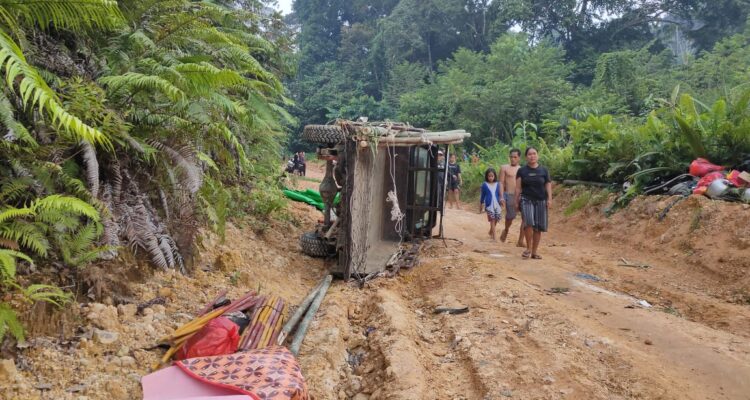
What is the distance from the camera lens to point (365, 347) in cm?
414

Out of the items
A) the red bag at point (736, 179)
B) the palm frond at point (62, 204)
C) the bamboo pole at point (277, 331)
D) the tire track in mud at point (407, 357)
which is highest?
the red bag at point (736, 179)

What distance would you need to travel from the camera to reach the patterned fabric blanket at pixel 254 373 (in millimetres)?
2721

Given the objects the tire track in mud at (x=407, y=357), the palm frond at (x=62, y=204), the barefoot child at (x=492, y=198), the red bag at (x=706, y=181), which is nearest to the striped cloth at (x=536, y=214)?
the barefoot child at (x=492, y=198)

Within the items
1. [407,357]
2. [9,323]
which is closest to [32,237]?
[9,323]

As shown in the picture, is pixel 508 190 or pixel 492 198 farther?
pixel 492 198

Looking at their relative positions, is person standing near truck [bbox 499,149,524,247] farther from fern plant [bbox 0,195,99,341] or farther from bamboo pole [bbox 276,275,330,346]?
fern plant [bbox 0,195,99,341]

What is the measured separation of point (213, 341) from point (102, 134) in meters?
1.56

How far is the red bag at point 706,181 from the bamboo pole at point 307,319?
5968 mm

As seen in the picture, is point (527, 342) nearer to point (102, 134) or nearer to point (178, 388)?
point (178, 388)

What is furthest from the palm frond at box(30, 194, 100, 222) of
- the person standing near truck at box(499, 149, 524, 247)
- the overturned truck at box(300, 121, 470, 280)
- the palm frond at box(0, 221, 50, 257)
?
the person standing near truck at box(499, 149, 524, 247)

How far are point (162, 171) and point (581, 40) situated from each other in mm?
33028

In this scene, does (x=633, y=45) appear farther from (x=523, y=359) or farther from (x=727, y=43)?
(x=523, y=359)

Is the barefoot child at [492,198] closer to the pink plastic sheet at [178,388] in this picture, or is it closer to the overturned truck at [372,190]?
the overturned truck at [372,190]

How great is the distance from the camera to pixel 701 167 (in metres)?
7.98
